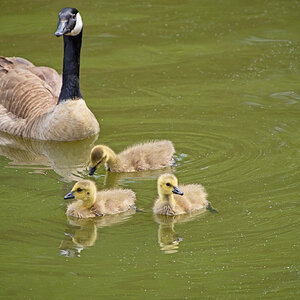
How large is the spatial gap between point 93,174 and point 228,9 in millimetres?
6235

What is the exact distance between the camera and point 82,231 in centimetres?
692

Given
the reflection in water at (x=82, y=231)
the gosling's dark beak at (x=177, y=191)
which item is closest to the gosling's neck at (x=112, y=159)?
the reflection in water at (x=82, y=231)

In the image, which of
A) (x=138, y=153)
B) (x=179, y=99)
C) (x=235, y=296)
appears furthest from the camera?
(x=179, y=99)

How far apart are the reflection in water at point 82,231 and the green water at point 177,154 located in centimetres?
2

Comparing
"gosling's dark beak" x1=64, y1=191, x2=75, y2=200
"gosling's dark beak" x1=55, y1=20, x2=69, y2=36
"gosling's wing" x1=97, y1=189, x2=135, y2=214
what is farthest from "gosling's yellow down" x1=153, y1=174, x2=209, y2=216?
"gosling's dark beak" x1=55, y1=20, x2=69, y2=36

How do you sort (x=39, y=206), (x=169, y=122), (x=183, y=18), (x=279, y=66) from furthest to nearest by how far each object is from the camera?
(x=183, y=18) < (x=279, y=66) < (x=169, y=122) < (x=39, y=206)

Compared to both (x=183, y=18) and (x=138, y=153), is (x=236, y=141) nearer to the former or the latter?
(x=138, y=153)

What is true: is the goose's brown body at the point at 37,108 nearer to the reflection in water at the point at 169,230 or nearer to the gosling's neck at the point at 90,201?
the gosling's neck at the point at 90,201

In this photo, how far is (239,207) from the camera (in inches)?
283

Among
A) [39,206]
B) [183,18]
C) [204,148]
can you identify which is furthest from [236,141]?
[183,18]

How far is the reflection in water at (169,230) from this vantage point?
Answer: 6520 millimetres

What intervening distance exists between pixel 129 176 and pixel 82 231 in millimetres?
1389

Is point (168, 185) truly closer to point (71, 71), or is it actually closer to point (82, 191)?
point (82, 191)

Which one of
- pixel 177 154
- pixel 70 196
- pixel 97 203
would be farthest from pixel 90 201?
pixel 177 154
